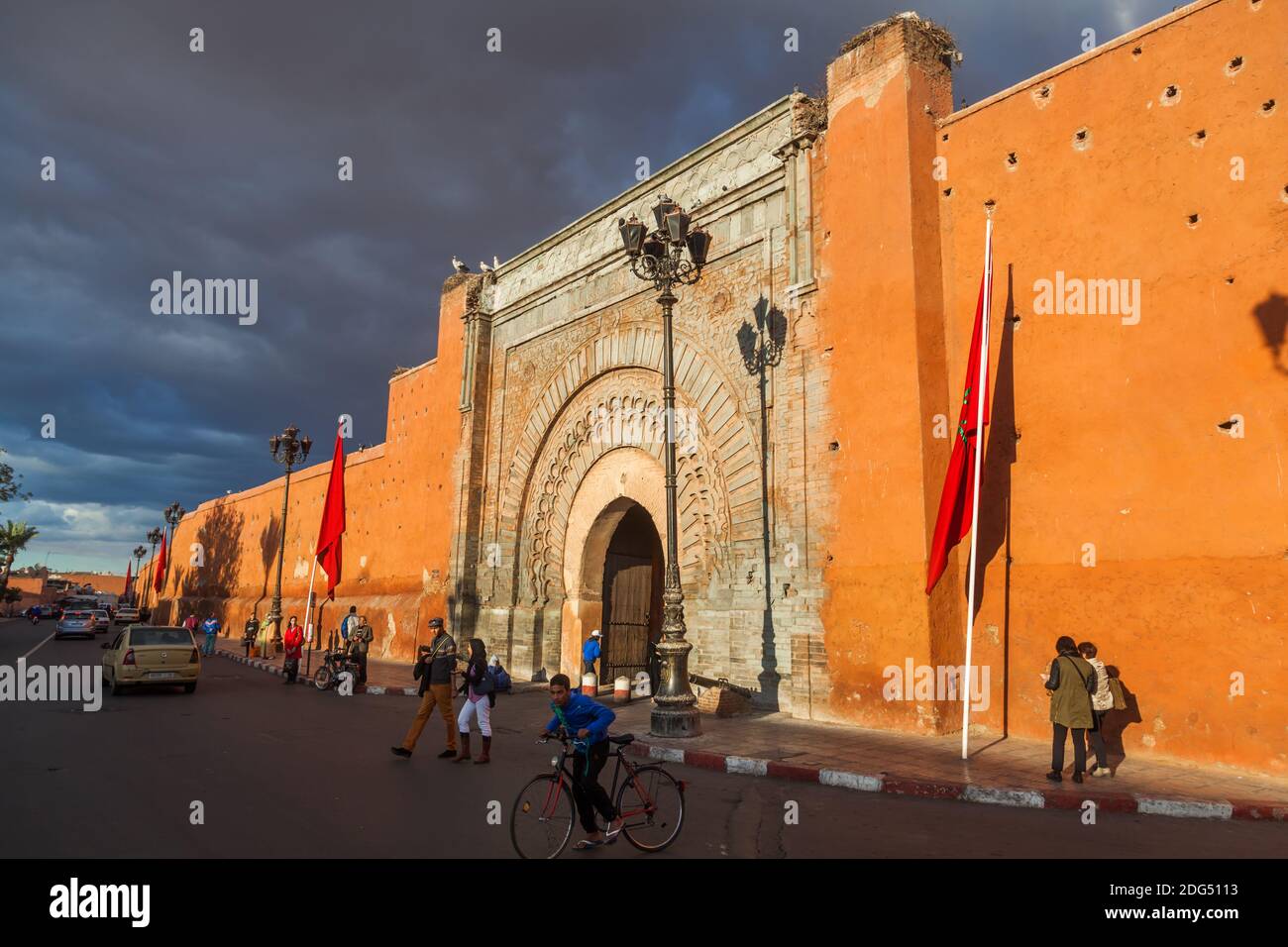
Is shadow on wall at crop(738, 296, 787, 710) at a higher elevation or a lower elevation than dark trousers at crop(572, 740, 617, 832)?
higher

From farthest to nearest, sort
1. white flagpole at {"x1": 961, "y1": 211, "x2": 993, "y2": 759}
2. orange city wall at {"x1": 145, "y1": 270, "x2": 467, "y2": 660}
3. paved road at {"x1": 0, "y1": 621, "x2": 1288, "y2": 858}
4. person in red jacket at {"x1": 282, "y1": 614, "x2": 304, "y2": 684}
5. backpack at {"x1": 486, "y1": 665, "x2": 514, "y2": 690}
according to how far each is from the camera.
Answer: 1. orange city wall at {"x1": 145, "y1": 270, "x2": 467, "y2": 660}
2. person in red jacket at {"x1": 282, "y1": 614, "x2": 304, "y2": 684}
3. white flagpole at {"x1": 961, "y1": 211, "x2": 993, "y2": 759}
4. backpack at {"x1": 486, "y1": 665, "x2": 514, "y2": 690}
5. paved road at {"x1": 0, "y1": 621, "x2": 1288, "y2": 858}

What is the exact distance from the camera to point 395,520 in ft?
74.6

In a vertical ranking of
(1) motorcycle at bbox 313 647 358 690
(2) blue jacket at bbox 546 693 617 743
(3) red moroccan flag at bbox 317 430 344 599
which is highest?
(3) red moroccan flag at bbox 317 430 344 599

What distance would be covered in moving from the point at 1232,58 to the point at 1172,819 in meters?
7.26

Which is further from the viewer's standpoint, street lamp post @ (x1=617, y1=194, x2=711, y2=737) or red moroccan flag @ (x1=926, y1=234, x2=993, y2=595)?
street lamp post @ (x1=617, y1=194, x2=711, y2=737)

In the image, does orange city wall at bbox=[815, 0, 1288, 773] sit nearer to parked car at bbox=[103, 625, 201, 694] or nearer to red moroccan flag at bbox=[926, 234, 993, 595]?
red moroccan flag at bbox=[926, 234, 993, 595]

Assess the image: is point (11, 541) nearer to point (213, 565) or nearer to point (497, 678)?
point (213, 565)

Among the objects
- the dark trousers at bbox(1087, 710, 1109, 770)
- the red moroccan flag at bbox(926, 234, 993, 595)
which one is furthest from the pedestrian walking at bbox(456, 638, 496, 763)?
the dark trousers at bbox(1087, 710, 1109, 770)

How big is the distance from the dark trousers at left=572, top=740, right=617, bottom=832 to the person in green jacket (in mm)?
4279

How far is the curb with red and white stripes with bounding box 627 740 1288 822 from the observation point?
231 inches

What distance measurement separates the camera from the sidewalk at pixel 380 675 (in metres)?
14.0

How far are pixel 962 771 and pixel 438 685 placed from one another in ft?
16.7

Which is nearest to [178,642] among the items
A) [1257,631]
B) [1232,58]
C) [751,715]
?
[751,715]
